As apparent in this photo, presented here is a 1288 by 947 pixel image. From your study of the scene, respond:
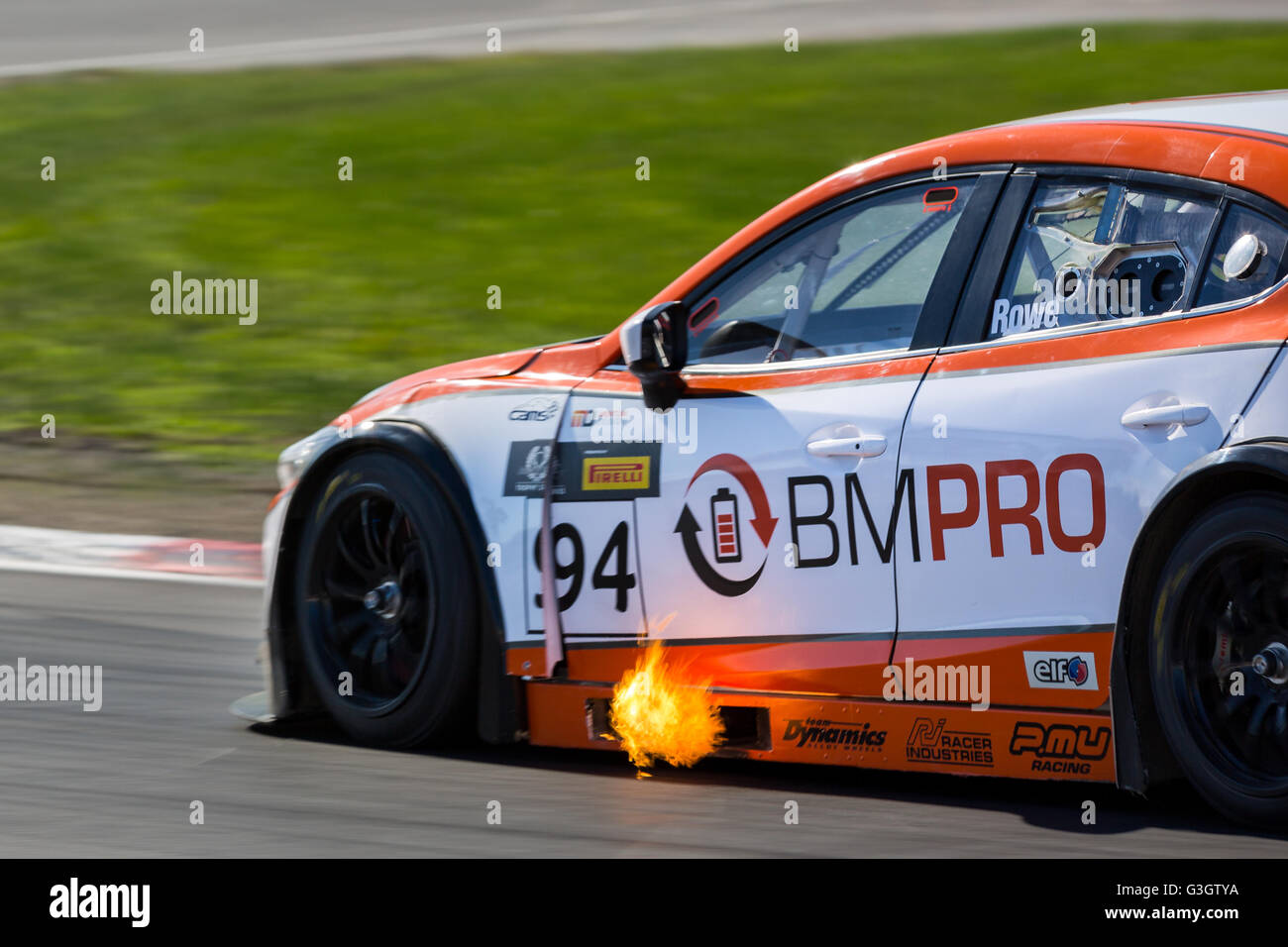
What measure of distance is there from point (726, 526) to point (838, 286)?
740 mm

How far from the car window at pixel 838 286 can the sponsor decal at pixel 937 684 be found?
33.8 inches

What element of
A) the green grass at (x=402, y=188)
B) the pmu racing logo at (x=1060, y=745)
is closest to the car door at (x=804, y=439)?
the pmu racing logo at (x=1060, y=745)

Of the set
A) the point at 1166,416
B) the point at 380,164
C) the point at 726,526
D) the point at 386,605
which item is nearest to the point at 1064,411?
the point at 1166,416

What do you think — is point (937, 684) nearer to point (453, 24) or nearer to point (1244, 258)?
point (1244, 258)

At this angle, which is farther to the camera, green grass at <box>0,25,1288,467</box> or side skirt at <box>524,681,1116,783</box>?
green grass at <box>0,25,1288,467</box>

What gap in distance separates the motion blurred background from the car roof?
5623 mm

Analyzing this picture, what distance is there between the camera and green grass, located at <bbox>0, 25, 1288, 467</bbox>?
1368cm

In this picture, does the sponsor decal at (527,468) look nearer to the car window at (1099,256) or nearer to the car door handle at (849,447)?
the car door handle at (849,447)

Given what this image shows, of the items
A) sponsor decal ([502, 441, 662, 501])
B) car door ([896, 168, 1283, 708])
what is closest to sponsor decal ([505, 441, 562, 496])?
sponsor decal ([502, 441, 662, 501])

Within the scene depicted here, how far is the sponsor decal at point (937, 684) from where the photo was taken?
522 centimetres

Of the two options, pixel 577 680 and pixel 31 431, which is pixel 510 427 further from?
pixel 31 431

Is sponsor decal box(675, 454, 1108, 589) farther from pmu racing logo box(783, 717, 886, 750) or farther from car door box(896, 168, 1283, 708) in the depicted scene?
pmu racing logo box(783, 717, 886, 750)
